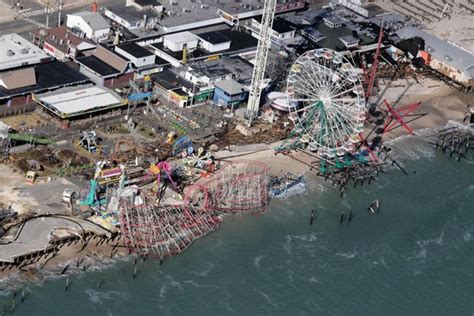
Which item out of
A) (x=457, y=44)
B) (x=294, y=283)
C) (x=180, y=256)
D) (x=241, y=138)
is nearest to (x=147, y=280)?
(x=180, y=256)

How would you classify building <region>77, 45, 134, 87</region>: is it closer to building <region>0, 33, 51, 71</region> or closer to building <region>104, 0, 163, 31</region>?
building <region>0, 33, 51, 71</region>

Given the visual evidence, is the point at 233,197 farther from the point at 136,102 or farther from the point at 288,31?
the point at 288,31


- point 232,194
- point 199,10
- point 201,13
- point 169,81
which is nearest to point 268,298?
point 232,194

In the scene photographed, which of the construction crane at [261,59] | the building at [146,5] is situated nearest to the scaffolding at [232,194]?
the construction crane at [261,59]

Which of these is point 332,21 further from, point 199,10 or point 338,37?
point 199,10

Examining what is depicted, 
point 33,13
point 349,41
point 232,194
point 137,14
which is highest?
point 137,14
